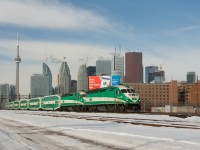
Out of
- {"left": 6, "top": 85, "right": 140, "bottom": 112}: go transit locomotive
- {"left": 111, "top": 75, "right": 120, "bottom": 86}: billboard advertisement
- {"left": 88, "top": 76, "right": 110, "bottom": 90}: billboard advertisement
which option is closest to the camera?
{"left": 6, "top": 85, "right": 140, "bottom": 112}: go transit locomotive

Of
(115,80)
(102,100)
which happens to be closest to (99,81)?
(115,80)

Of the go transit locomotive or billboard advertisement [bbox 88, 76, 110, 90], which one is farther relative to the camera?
billboard advertisement [bbox 88, 76, 110, 90]

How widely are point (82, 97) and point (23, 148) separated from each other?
56.6 m

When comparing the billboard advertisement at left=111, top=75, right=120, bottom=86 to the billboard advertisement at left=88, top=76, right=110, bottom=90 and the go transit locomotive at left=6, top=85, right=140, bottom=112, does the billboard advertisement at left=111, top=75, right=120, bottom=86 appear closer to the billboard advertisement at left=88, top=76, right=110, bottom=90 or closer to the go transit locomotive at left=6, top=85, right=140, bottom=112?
the billboard advertisement at left=88, top=76, right=110, bottom=90

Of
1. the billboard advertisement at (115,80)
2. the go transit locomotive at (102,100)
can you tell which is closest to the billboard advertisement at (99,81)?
the billboard advertisement at (115,80)

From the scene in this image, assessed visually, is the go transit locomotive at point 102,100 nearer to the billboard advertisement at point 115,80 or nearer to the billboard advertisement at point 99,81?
the billboard advertisement at point 115,80

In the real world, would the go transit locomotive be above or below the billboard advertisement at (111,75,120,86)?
below

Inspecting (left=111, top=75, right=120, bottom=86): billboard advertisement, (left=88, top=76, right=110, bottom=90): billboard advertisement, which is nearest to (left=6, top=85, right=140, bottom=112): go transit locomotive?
(left=111, top=75, right=120, bottom=86): billboard advertisement

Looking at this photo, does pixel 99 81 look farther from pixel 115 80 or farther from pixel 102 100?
pixel 102 100

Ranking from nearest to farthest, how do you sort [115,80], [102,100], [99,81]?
[102,100]
[115,80]
[99,81]

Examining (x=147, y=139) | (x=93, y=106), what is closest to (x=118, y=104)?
(x=93, y=106)

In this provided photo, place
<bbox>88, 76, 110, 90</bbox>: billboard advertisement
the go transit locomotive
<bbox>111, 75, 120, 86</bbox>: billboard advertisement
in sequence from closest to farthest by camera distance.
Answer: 1. the go transit locomotive
2. <bbox>111, 75, 120, 86</bbox>: billboard advertisement
3. <bbox>88, 76, 110, 90</bbox>: billboard advertisement

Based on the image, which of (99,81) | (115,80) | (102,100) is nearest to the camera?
(102,100)

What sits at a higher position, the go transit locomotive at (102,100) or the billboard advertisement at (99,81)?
the billboard advertisement at (99,81)
